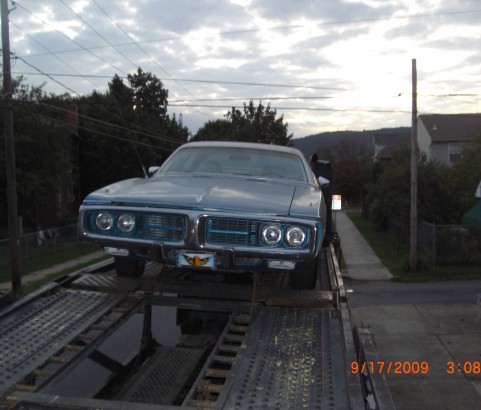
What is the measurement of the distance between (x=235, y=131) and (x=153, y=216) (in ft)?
114

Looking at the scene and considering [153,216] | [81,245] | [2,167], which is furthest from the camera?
[81,245]

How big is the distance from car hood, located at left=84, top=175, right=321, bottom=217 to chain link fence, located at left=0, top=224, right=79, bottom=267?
15943 mm

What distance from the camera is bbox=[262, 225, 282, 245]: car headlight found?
11.3 feet

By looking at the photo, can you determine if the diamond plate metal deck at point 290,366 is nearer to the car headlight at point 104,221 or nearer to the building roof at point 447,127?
the car headlight at point 104,221

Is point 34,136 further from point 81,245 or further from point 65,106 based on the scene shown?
point 65,106

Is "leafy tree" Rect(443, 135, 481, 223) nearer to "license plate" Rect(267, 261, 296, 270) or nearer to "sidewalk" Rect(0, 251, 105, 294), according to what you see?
"sidewalk" Rect(0, 251, 105, 294)

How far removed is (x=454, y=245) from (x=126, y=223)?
1662cm

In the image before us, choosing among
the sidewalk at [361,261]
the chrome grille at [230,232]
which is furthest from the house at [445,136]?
the chrome grille at [230,232]

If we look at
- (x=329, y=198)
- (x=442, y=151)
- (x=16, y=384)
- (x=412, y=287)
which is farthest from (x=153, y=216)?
(x=442, y=151)

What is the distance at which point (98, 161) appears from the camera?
36.6 m

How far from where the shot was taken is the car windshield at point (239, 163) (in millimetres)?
5098

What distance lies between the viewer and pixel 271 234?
346 cm

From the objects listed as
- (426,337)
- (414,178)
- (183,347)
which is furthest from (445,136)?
(183,347)

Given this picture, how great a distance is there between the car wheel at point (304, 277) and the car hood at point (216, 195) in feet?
1.99
